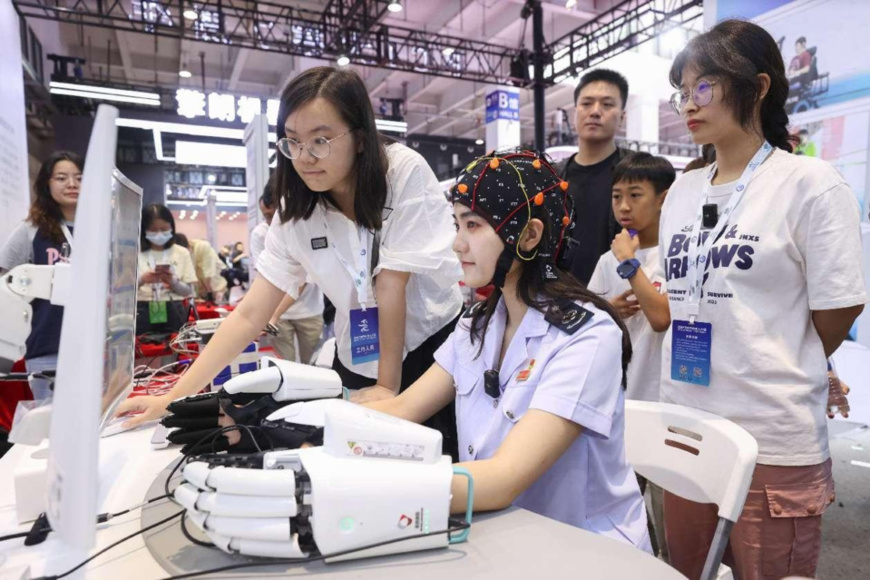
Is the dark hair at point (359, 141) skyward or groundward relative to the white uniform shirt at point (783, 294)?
skyward

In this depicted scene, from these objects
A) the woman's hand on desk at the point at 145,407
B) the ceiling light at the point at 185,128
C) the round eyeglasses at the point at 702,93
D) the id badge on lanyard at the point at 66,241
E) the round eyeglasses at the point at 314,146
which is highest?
the ceiling light at the point at 185,128

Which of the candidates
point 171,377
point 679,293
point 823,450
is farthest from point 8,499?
point 823,450

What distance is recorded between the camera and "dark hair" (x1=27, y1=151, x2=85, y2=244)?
7.48ft

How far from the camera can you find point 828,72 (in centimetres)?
283

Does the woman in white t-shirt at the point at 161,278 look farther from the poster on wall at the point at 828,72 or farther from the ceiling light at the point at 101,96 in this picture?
the ceiling light at the point at 101,96

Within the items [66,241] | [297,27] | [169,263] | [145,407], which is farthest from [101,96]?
[145,407]

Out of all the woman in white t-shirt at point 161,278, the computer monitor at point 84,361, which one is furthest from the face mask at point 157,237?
the computer monitor at point 84,361

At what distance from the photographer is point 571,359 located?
97cm

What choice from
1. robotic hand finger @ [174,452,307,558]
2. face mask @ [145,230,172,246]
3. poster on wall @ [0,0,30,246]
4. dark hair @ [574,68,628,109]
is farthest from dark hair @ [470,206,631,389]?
poster on wall @ [0,0,30,246]

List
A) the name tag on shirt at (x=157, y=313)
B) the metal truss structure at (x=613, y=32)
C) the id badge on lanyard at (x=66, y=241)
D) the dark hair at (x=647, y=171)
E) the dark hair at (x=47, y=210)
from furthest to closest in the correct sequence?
the metal truss structure at (x=613, y=32), the name tag on shirt at (x=157, y=313), the dark hair at (x=47, y=210), the id badge on lanyard at (x=66, y=241), the dark hair at (x=647, y=171)

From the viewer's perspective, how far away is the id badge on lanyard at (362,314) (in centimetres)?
146

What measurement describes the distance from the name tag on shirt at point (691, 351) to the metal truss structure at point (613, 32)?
27.3ft

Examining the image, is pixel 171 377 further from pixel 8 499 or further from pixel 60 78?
pixel 60 78

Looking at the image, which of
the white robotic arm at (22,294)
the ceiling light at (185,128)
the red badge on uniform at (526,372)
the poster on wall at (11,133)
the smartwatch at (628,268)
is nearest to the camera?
the white robotic arm at (22,294)
